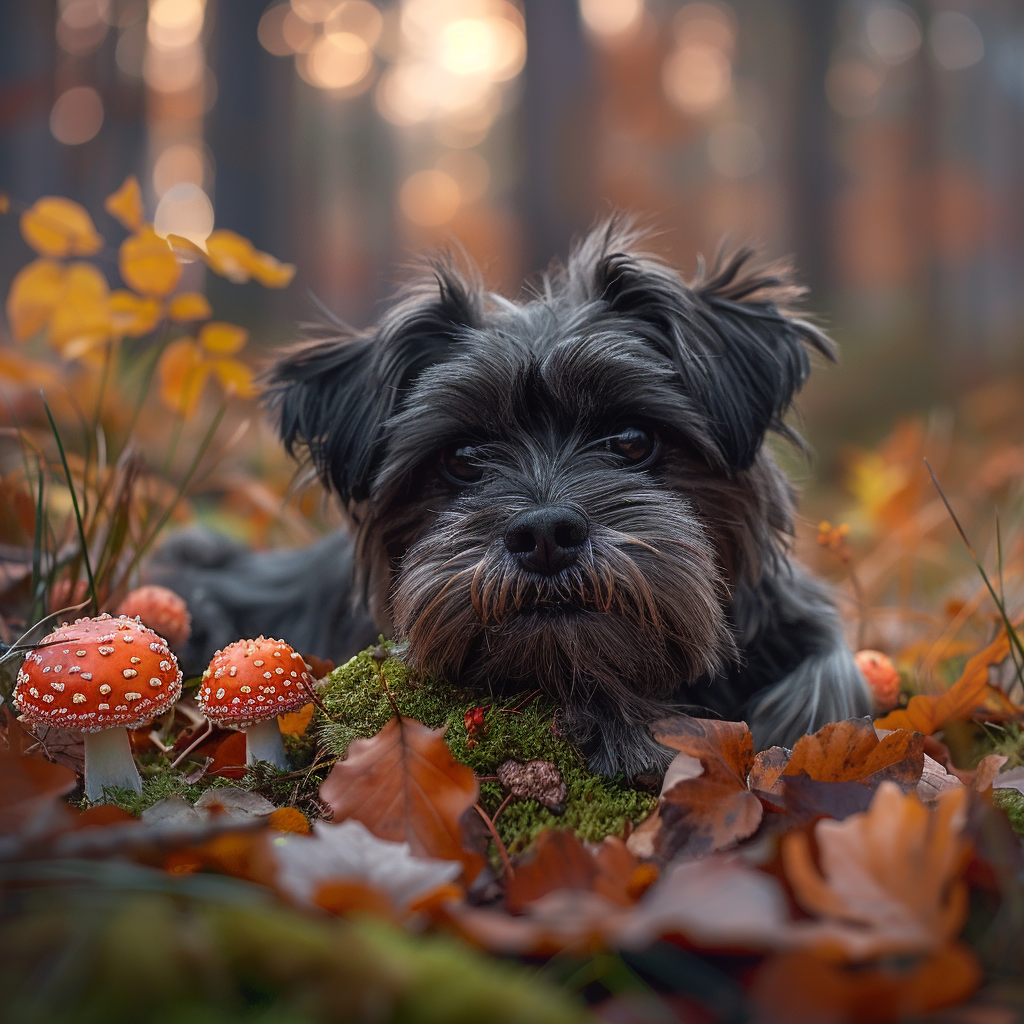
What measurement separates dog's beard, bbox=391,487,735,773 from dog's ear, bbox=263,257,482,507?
20.1 inches

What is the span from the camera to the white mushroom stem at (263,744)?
2006mm

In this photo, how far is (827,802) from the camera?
1554 millimetres

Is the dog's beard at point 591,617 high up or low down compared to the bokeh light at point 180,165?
down

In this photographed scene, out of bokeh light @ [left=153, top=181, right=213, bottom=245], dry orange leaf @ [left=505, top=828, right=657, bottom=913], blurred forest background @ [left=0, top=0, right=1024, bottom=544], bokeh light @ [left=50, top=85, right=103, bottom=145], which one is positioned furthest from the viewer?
bokeh light @ [left=153, top=181, right=213, bottom=245]

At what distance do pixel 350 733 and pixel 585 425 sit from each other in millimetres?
1142

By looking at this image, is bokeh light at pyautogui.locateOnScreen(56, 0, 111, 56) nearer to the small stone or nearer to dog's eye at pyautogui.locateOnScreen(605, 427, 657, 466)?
dog's eye at pyautogui.locateOnScreen(605, 427, 657, 466)

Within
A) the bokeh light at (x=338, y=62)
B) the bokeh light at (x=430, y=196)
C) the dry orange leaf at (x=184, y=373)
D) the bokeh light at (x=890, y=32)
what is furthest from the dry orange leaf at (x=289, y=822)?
the bokeh light at (x=430, y=196)

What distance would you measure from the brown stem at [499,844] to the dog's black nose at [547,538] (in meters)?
0.62

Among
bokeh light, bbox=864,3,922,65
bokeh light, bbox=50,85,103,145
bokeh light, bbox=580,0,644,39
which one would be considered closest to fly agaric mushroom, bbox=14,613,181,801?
bokeh light, bbox=50,85,103,145

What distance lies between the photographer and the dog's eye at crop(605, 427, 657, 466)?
8.10 ft

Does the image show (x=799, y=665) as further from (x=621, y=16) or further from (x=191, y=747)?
(x=621, y=16)

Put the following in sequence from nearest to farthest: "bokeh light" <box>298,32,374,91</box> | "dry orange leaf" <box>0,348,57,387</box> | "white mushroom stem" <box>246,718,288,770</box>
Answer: "white mushroom stem" <box>246,718,288,770</box> → "dry orange leaf" <box>0,348,57,387</box> → "bokeh light" <box>298,32,374,91</box>

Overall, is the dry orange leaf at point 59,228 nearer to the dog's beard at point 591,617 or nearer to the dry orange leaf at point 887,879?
the dog's beard at point 591,617

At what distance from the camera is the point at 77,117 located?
10922 millimetres
